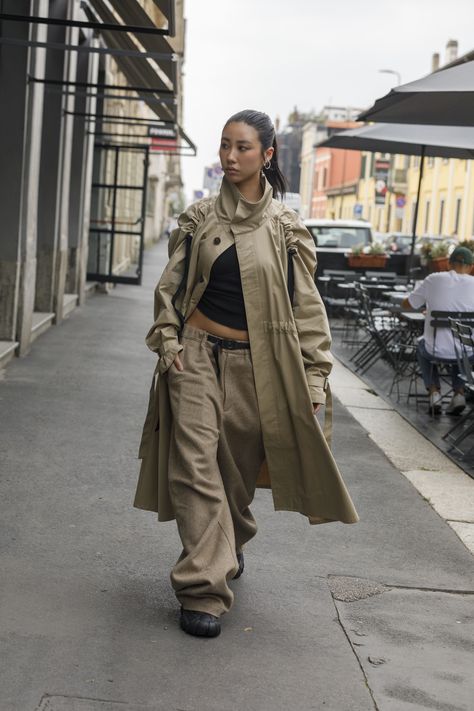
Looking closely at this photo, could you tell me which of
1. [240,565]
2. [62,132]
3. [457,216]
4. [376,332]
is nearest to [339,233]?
[62,132]

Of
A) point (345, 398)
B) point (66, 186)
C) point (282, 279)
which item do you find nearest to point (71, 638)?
point (282, 279)

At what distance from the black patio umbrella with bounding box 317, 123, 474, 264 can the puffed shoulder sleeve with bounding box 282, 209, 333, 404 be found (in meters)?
8.29

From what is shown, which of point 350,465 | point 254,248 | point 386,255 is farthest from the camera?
point 386,255

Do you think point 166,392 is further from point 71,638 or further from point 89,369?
point 89,369

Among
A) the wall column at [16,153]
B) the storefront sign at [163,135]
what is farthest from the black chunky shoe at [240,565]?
the storefront sign at [163,135]

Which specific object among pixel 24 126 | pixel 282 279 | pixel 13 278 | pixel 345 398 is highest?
pixel 24 126

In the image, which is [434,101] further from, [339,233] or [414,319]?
[339,233]

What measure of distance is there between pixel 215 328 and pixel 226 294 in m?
0.14

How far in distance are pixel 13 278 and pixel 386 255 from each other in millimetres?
11474

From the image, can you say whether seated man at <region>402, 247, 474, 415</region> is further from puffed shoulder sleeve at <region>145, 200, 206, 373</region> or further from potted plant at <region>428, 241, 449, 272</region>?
puffed shoulder sleeve at <region>145, 200, 206, 373</region>

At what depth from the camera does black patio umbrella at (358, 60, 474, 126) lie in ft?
27.8

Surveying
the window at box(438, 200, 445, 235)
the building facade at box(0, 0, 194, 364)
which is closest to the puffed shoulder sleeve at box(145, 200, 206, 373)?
the building facade at box(0, 0, 194, 364)

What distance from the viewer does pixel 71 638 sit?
427 cm

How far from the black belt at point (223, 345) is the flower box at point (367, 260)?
17008 mm
